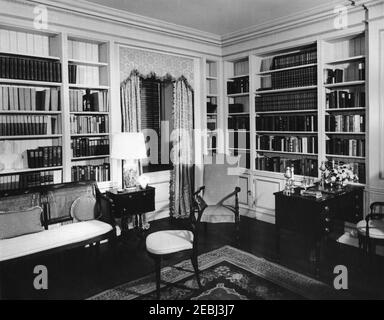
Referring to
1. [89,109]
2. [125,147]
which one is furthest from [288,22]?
[89,109]

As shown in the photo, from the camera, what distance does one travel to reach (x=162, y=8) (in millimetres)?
4383

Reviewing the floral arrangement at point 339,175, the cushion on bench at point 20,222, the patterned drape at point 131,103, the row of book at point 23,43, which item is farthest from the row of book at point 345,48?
the cushion on bench at point 20,222

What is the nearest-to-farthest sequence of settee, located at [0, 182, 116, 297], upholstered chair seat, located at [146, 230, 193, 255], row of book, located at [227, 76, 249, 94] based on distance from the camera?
upholstered chair seat, located at [146, 230, 193, 255] < settee, located at [0, 182, 116, 297] < row of book, located at [227, 76, 249, 94]

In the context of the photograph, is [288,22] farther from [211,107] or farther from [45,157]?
[45,157]

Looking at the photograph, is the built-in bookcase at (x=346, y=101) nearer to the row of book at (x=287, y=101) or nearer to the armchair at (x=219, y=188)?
the row of book at (x=287, y=101)

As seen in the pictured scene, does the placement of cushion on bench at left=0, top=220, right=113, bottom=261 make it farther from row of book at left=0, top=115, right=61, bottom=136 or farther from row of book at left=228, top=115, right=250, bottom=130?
row of book at left=228, top=115, right=250, bottom=130

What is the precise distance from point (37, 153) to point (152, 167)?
1791mm

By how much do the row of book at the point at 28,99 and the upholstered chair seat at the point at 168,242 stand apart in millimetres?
2049

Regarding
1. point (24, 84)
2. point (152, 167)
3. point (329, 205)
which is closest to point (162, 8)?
point (24, 84)

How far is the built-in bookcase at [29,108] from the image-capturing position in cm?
379

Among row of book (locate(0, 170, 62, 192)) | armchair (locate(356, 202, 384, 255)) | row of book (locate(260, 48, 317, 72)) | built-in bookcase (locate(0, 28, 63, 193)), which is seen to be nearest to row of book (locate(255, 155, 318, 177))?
armchair (locate(356, 202, 384, 255))

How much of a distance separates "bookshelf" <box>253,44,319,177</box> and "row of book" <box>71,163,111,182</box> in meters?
2.36

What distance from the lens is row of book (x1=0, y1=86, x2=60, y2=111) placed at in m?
3.75
